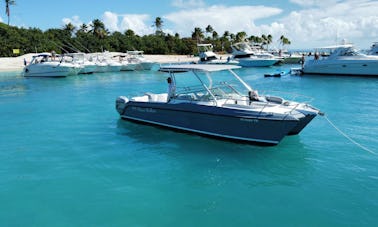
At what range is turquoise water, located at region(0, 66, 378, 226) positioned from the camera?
23.2ft

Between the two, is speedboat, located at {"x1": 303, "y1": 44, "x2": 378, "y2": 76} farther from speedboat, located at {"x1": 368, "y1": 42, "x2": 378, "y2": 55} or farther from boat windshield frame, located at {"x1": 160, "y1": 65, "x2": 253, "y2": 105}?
boat windshield frame, located at {"x1": 160, "y1": 65, "x2": 253, "y2": 105}

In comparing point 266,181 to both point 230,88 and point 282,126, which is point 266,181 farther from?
point 230,88

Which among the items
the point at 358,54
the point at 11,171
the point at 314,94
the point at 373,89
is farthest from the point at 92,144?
the point at 358,54

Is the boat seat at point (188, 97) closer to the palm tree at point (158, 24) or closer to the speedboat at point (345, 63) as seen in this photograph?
the speedboat at point (345, 63)

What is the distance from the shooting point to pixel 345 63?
37.2 m

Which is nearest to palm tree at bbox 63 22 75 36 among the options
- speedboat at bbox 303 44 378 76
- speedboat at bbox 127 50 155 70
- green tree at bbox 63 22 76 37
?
green tree at bbox 63 22 76 37

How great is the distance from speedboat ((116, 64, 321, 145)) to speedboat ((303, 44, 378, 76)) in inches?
1164

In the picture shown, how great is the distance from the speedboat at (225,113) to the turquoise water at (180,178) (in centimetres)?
49

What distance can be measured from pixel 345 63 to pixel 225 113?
31904 millimetres

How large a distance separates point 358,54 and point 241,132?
108 feet

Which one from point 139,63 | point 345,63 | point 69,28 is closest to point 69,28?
point 69,28

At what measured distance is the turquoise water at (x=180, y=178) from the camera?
708 cm

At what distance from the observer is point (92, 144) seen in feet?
40.4

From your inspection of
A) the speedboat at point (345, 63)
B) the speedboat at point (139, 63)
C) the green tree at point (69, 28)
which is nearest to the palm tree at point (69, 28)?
the green tree at point (69, 28)
